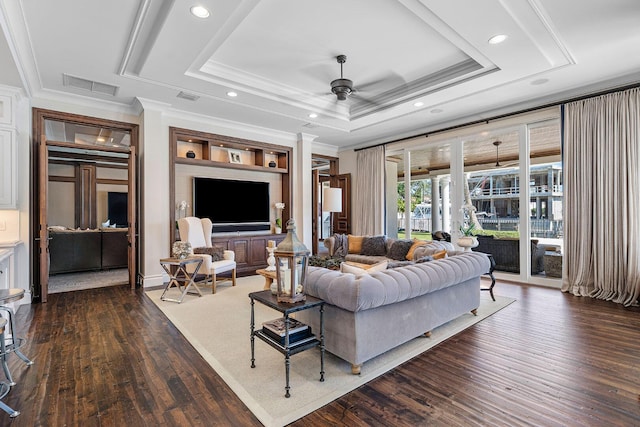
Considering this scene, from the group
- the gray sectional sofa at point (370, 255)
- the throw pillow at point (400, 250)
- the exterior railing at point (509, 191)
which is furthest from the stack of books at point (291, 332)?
the exterior railing at point (509, 191)

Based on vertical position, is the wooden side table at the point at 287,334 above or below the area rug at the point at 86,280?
above

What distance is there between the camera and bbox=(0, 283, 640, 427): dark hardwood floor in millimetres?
1881

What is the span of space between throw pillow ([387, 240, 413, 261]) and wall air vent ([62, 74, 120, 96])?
16.0 ft

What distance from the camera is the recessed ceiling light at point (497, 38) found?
3232 millimetres

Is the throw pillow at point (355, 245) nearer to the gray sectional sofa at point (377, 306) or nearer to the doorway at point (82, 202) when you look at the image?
the gray sectional sofa at point (377, 306)

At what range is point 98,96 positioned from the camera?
4805 millimetres

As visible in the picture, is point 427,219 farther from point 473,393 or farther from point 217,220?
point 473,393

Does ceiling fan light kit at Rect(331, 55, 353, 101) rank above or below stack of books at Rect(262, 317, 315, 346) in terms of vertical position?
above

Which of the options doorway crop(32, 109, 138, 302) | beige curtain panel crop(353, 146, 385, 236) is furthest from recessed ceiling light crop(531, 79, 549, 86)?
doorway crop(32, 109, 138, 302)

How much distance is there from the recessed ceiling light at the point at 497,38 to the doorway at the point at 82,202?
16.5 feet

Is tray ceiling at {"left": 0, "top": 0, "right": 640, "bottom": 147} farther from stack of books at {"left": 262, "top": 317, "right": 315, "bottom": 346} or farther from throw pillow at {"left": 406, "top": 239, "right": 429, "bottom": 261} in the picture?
stack of books at {"left": 262, "top": 317, "right": 315, "bottom": 346}

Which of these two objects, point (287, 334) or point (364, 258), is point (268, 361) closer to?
point (287, 334)

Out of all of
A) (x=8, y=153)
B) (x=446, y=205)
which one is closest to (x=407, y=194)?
(x=446, y=205)

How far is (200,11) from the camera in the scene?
2.79 metres
